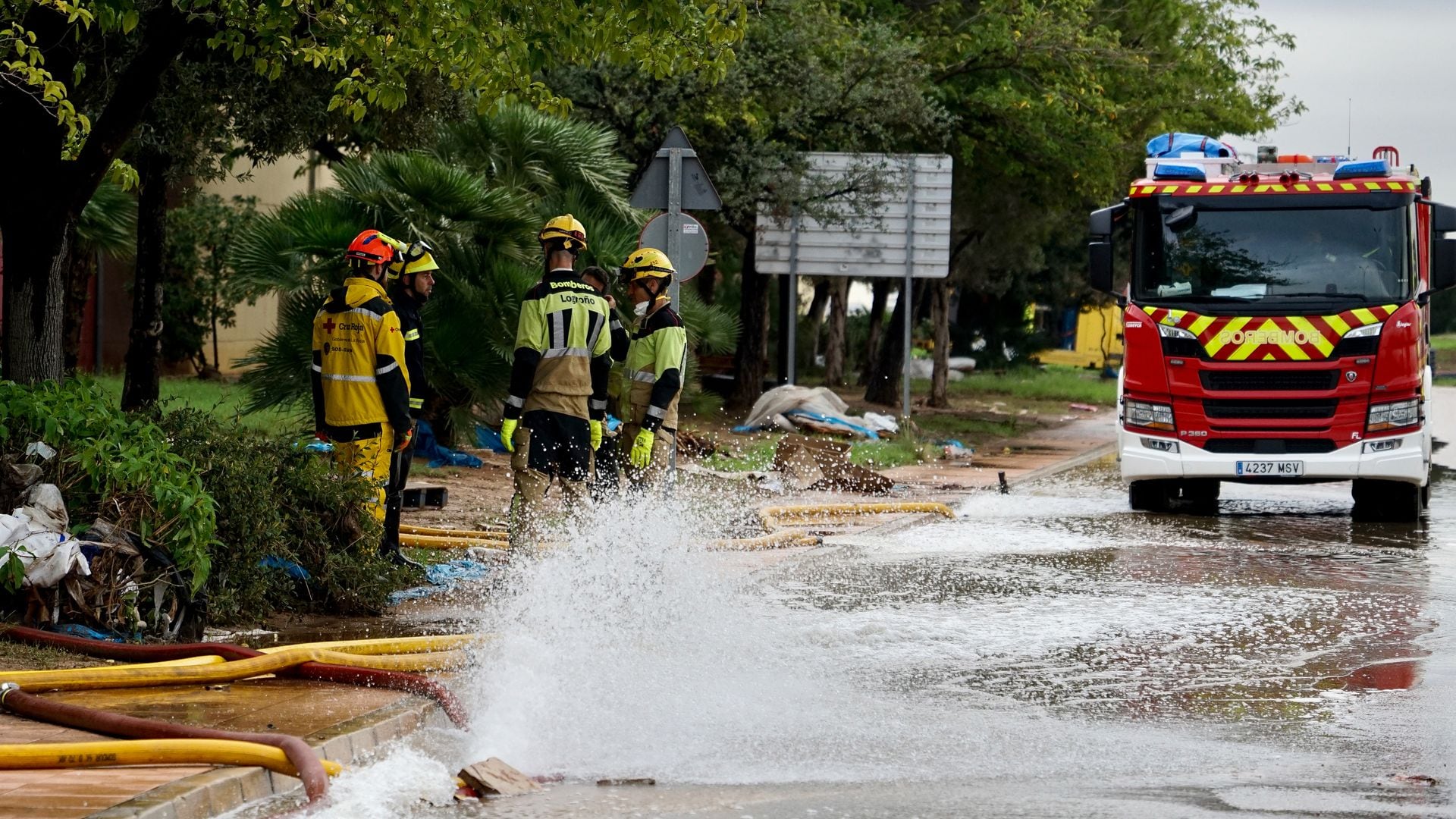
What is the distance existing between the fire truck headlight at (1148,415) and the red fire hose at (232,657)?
9260 mm

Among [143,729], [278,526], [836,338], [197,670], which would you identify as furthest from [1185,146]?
[836,338]

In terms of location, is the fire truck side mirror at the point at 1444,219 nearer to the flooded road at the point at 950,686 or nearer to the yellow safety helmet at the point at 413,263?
the flooded road at the point at 950,686

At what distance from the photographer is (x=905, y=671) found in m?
7.89

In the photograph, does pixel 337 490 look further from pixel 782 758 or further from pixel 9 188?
pixel 782 758

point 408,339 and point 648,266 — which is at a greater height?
point 648,266

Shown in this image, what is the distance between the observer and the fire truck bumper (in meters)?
14.4

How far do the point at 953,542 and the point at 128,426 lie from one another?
6595 mm

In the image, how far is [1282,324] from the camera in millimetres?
14492

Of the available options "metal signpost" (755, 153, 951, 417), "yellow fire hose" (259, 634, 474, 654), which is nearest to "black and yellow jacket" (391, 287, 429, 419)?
"yellow fire hose" (259, 634, 474, 654)

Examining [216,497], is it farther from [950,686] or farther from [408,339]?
[950,686]

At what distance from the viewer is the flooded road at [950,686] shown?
224 inches

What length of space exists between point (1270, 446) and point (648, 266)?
6262 millimetres

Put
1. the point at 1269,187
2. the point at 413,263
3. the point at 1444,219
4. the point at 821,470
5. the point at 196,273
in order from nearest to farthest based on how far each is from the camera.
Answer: the point at 413,263 → the point at 1444,219 → the point at 1269,187 → the point at 821,470 → the point at 196,273

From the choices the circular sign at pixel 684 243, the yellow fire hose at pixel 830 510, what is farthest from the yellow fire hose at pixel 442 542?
the circular sign at pixel 684 243
